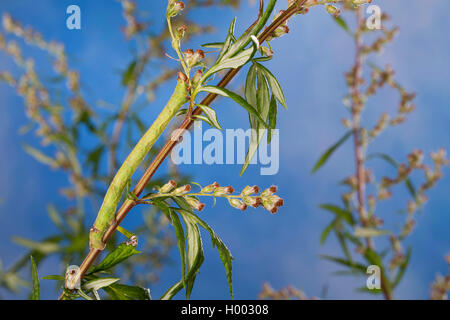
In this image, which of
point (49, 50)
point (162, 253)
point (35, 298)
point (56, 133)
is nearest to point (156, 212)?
point (162, 253)

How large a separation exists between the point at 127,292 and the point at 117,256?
0.08 ft

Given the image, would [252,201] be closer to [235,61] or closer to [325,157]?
[235,61]

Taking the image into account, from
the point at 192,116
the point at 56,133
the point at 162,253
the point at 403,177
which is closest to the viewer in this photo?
the point at 192,116

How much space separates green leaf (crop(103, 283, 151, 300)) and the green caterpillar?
0.04 m

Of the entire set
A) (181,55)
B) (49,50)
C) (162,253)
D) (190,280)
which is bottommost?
(162,253)

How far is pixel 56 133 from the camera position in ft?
2.39

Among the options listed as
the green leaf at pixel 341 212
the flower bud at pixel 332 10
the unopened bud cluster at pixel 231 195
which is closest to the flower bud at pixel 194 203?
the unopened bud cluster at pixel 231 195

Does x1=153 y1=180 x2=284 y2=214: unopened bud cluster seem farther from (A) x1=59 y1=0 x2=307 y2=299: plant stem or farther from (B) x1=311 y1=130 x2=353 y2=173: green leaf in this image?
(B) x1=311 y1=130 x2=353 y2=173: green leaf

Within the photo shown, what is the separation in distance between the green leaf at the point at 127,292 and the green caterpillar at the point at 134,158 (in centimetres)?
4

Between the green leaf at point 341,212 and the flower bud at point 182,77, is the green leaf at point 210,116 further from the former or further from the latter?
the green leaf at point 341,212

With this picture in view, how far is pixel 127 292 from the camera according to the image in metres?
0.23
